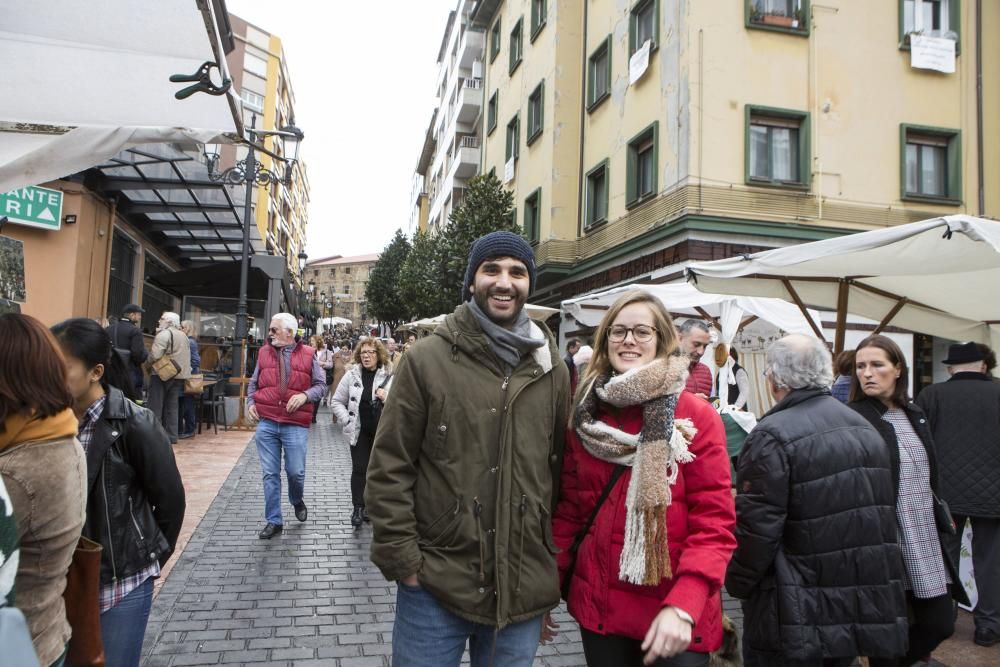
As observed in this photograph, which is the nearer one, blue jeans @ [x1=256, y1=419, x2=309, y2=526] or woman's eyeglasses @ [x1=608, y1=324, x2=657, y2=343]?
woman's eyeglasses @ [x1=608, y1=324, x2=657, y2=343]

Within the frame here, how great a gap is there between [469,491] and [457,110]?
111 ft

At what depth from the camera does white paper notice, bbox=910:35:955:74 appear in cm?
1440

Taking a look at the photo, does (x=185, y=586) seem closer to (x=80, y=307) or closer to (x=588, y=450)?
(x=588, y=450)

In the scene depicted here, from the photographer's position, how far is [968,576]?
500 cm

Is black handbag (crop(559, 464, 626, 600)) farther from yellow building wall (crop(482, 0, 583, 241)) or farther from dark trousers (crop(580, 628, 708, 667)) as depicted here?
yellow building wall (crop(482, 0, 583, 241))

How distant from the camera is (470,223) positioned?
19.7m

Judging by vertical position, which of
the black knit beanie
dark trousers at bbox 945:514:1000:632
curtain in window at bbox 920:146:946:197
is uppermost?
curtain in window at bbox 920:146:946:197

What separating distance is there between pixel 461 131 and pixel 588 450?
115 ft

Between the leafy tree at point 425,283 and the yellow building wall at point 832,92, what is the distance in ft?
30.1

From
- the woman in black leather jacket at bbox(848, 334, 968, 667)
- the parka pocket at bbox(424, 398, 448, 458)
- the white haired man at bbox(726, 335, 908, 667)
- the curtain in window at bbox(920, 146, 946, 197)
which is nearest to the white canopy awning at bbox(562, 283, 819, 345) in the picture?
the woman in black leather jacket at bbox(848, 334, 968, 667)

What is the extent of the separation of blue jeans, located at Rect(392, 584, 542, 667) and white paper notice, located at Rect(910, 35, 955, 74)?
53.6 feet

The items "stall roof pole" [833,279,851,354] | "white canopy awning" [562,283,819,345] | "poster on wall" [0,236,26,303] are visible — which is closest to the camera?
"poster on wall" [0,236,26,303]

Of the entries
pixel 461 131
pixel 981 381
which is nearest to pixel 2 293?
pixel 981 381

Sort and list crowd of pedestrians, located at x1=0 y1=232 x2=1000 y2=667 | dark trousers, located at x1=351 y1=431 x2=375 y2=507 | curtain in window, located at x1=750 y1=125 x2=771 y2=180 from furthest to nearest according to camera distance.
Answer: curtain in window, located at x1=750 y1=125 x2=771 y2=180
dark trousers, located at x1=351 y1=431 x2=375 y2=507
crowd of pedestrians, located at x1=0 y1=232 x2=1000 y2=667
